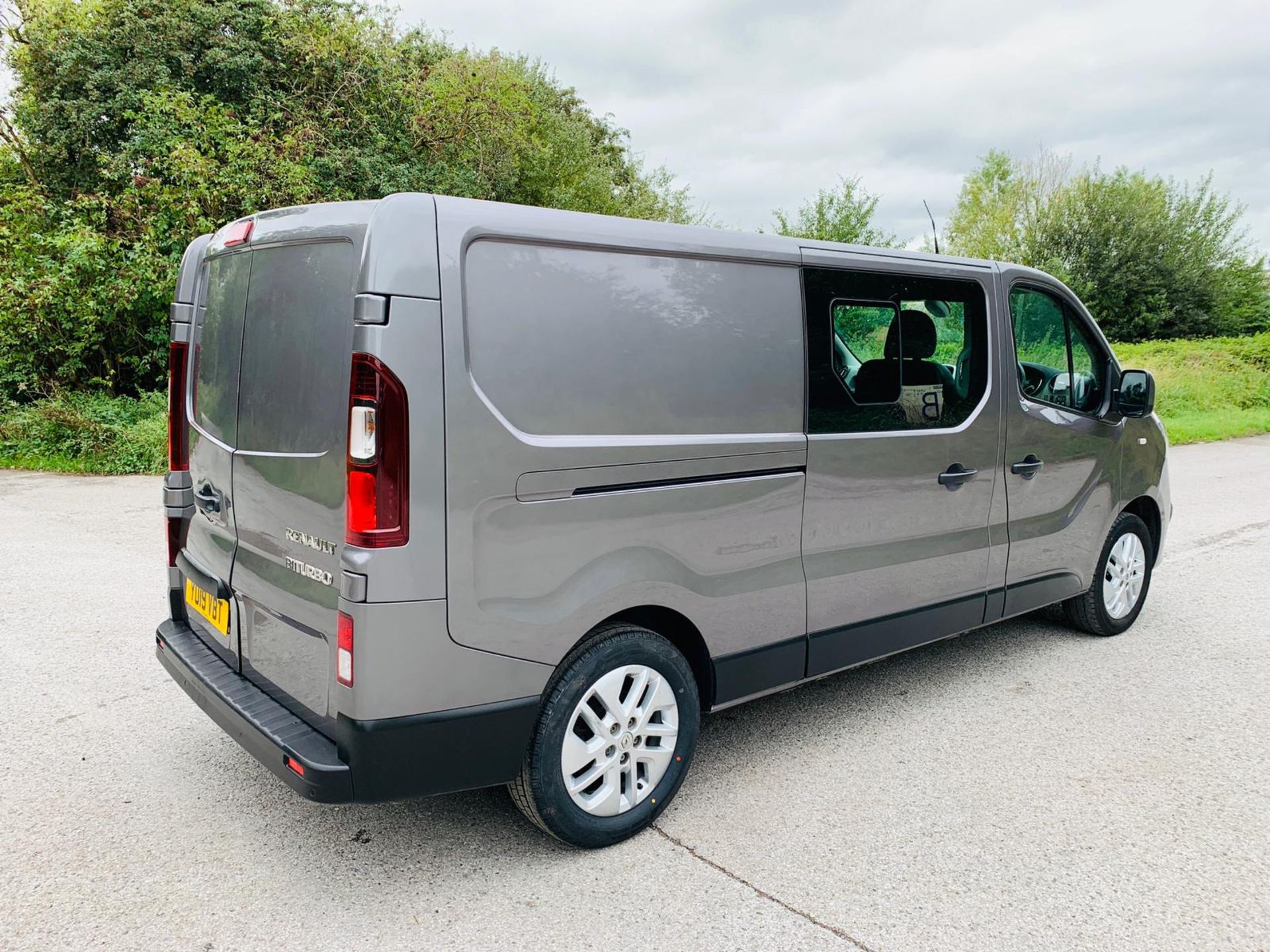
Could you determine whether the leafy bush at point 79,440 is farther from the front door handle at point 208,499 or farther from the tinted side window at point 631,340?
the tinted side window at point 631,340

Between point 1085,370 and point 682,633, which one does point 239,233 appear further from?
point 1085,370

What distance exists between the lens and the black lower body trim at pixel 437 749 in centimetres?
A: 241

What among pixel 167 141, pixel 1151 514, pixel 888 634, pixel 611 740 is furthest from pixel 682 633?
pixel 167 141

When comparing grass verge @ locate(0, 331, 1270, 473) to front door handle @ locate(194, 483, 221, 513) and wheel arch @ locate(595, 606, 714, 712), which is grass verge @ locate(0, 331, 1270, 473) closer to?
front door handle @ locate(194, 483, 221, 513)

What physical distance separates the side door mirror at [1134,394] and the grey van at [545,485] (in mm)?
1067

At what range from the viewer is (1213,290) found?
94.0 ft

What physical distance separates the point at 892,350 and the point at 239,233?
7.99 feet

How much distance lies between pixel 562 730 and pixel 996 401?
2.46 meters

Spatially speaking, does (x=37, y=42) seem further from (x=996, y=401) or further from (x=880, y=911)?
(x=880, y=911)

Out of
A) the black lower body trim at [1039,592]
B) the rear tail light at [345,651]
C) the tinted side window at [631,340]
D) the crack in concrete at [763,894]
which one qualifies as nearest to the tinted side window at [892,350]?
the tinted side window at [631,340]

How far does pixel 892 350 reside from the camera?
11.7ft

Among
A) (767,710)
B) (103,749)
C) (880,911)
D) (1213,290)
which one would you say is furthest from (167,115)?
(1213,290)

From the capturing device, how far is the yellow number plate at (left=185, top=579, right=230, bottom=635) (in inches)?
121

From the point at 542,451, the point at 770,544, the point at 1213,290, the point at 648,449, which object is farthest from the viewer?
the point at 1213,290
